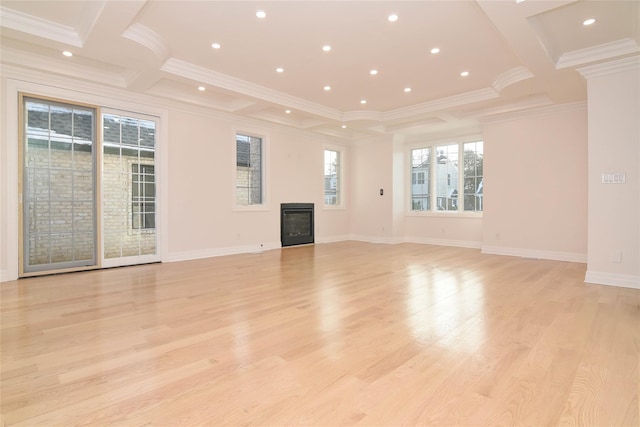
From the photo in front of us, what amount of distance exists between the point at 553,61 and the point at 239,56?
3991 mm

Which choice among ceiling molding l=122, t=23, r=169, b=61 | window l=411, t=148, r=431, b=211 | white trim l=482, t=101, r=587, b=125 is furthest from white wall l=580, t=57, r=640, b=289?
ceiling molding l=122, t=23, r=169, b=61

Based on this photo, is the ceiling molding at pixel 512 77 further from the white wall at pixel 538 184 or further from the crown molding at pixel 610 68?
the white wall at pixel 538 184

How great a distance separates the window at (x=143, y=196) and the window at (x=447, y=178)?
6.21 meters

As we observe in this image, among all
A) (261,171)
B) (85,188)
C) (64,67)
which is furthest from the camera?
(261,171)

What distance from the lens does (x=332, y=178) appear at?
29.7 feet

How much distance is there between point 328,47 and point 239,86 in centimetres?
182

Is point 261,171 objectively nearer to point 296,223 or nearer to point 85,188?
point 296,223

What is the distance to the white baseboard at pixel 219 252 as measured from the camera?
230 inches

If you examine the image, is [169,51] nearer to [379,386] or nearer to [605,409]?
[379,386]

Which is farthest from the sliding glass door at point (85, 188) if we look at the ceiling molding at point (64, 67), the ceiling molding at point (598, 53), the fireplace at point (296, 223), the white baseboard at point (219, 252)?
the ceiling molding at point (598, 53)

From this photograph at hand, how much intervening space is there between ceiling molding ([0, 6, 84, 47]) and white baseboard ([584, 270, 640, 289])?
22.3ft

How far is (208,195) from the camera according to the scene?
20.6 ft

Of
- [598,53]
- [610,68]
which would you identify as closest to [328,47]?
[598,53]

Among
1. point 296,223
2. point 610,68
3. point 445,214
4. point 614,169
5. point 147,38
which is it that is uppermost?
point 147,38
